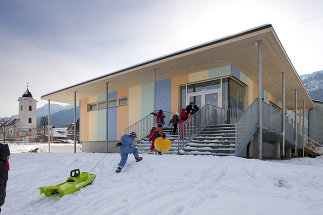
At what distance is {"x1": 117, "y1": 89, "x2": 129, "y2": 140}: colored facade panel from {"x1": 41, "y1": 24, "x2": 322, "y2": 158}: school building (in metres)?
0.07

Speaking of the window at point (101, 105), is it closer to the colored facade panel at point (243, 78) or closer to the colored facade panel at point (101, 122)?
the colored facade panel at point (101, 122)

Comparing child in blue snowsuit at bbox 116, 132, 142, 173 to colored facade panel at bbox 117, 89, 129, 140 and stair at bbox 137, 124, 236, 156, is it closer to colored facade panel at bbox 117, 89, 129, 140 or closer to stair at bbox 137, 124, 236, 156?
stair at bbox 137, 124, 236, 156

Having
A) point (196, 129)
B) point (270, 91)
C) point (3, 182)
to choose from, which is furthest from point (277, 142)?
point (3, 182)

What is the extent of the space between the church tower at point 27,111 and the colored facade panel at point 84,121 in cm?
5566

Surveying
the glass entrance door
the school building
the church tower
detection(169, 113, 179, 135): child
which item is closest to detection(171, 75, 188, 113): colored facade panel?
the school building

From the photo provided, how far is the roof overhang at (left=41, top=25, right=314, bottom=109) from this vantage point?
795 cm

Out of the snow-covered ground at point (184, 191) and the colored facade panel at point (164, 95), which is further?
the colored facade panel at point (164, 95)

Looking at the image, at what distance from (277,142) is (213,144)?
7.06 m

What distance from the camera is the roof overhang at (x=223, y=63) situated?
7.95 m

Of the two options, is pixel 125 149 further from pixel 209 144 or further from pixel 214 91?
pixel 214 91

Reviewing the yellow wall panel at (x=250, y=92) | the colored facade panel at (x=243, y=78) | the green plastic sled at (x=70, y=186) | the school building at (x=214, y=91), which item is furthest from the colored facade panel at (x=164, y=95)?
the green plastic sled at (x=70, y=186)

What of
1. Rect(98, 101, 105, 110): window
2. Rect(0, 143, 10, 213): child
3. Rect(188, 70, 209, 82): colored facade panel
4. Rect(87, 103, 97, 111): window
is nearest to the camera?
Rect(0, 143, 10, 213): child

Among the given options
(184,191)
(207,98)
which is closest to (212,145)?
(207,98)

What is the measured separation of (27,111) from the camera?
6669 centimetres
